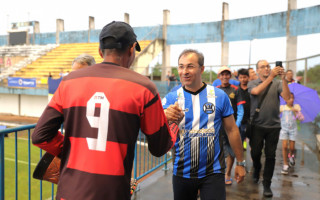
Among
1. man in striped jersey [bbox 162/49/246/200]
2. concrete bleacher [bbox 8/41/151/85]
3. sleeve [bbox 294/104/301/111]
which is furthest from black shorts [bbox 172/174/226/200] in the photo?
concrete bleacher [bbox 8/41/151/85]

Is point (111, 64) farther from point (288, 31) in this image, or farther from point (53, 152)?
point (288, 31)

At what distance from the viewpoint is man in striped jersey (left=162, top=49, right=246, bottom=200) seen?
2.68 m

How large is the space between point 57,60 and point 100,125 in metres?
27.7

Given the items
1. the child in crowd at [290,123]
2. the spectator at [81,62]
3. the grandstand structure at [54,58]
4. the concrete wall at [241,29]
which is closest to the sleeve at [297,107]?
the child in crowd at [290,123]

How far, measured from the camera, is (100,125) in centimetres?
148

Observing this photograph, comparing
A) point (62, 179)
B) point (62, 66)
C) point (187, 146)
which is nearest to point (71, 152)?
point (62, 179)

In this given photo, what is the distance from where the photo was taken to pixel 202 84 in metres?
2.92

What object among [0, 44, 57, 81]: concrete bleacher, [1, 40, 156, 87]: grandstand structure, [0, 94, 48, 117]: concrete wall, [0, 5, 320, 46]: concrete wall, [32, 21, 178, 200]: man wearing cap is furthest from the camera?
[0, 44, 57, 81]: concrete bleacher

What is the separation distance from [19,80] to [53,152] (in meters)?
23.3

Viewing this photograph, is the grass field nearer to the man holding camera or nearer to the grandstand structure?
the man holding camera

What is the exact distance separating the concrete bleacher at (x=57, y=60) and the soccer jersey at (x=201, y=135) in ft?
70.8

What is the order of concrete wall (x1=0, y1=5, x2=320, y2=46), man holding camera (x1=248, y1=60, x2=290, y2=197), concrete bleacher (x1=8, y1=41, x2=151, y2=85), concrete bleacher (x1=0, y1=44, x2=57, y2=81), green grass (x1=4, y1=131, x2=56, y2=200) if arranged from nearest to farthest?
man holding camera (x1=248, y1=60, x2=290, y2=197), green grass (x1=4, y1=131, x2=56, y2=200), concrete wall (x1=0, y1=5, x2=320, y2=46), concrete bleacher (x1=8, y1=41, x2=151, y2=85), concrete bleacher (x1=0, y1=44, x2=57, y2=81)

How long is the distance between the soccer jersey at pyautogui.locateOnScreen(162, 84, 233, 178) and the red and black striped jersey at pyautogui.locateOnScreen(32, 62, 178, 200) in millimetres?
1198

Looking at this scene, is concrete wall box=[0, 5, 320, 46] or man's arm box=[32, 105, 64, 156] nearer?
man's arm box=[32, 105, 64, 156]
